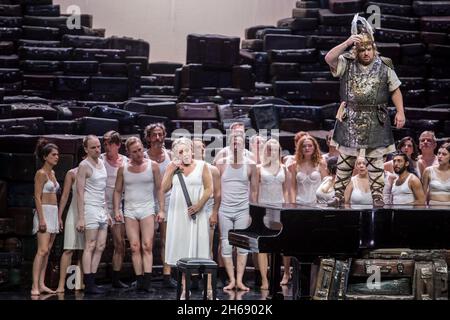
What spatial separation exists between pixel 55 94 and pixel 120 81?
0.89 m

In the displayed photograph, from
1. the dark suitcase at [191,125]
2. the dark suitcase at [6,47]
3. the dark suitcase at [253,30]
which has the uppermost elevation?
the dark suitcase at [253,30]

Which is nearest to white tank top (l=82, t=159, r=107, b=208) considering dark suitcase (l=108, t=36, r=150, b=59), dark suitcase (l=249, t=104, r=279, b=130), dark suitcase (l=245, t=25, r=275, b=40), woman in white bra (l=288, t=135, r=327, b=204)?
woman in white bra (l=288, t=135, r=327, b=204)

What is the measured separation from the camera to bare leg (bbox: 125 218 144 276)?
A: 8930mm

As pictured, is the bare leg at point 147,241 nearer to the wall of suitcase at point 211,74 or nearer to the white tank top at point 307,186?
the white tank top at point 307,186

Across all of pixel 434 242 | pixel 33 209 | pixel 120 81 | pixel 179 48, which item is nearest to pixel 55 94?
pixel 120 81

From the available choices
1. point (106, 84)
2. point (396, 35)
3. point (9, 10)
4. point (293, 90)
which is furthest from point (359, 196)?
point (9, 10)

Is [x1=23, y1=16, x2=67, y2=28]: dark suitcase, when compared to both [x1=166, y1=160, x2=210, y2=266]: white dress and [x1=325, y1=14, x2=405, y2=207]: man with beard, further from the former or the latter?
[x1=325, y1=14, x2=405, y2=207]: man with beard

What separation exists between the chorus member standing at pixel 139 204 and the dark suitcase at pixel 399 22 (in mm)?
5977

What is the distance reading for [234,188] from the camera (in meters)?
9.15

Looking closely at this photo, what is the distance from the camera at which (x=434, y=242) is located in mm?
7016

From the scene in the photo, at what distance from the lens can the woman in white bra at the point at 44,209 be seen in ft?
28.8

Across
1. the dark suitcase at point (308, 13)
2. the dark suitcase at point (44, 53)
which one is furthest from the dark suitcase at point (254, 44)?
the dark suitcase at point (44, 53)
